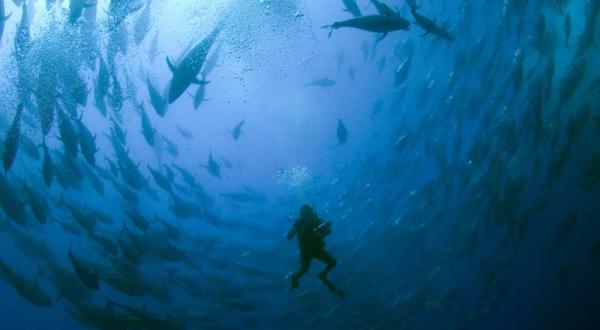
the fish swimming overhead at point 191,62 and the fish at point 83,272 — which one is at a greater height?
the fish swimming overhead at point 191,62

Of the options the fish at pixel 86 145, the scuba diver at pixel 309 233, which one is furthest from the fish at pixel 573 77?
the fish at pixel 86 145

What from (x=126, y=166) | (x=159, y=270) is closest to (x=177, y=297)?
(x=159, y=270)

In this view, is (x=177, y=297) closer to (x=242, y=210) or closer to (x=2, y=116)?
(x=242, y=210)

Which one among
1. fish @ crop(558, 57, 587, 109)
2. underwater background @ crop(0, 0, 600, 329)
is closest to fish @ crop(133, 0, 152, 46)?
underwater background @ crop(0, 0, 600, 329)

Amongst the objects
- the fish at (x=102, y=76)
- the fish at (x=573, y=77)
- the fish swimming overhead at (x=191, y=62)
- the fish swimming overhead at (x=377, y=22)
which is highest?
the fish at (x=573, y=77)

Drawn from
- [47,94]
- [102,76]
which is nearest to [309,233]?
[102,76]

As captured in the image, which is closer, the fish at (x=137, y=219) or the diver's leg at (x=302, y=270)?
the diver's leg at (x=302, y=270)

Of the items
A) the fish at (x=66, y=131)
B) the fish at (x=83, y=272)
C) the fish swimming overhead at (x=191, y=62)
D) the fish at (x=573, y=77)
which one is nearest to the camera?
the fish swimming overhead at (x=191, y=62)

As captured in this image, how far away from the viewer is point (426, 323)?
117 ft

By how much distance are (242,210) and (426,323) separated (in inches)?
970

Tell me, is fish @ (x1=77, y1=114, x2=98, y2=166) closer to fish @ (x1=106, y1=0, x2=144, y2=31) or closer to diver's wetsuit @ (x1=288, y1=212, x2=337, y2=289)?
fish @ (x1=106, y1=0, x2=144, y2=31)

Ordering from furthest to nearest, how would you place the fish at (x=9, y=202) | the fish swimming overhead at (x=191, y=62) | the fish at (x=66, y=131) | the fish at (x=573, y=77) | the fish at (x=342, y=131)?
the fish at (x=573, y=77) < the fish at (x=342, y=131) < the fish at (x=9, y=202) < the fish at (x=66, y=131) < the fish swimming overhead at (x=191, y=62)

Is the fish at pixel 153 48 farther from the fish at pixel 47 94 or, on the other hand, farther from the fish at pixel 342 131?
the fish at pixel 342 131

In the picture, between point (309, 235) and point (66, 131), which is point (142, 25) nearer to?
point (66, 131)
